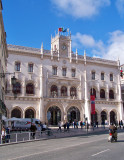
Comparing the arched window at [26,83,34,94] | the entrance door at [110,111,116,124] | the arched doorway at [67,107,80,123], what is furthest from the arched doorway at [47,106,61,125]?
the entrance door at [110,111,116,124]

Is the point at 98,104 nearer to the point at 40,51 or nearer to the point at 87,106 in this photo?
the point at 87,106

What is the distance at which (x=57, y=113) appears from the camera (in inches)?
1766

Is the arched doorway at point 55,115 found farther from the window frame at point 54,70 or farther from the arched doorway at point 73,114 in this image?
the window frame at point 54,70

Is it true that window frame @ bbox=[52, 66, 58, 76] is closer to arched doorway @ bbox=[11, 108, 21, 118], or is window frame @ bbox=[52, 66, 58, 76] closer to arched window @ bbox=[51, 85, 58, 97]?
arched window @ bbox=[51, 85, 58, 97]

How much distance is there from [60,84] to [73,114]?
703 cm

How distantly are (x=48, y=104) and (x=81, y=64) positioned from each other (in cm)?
1232

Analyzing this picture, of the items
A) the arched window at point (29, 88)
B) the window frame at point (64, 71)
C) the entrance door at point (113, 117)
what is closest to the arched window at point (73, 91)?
the window frame at point (64, 71)

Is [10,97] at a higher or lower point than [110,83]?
lower

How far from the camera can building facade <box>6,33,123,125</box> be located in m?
42.3

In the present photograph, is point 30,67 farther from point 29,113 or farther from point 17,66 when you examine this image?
point 29,113

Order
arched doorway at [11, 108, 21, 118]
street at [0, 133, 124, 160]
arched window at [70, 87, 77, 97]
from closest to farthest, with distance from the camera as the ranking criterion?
street at [0, 133, 124, 160]
arched doorway at [11, 108, 21, 118]
arched window at [70, 87, 77, 97]

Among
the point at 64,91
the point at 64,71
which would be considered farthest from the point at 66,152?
the point at 64,71

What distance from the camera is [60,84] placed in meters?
45.8

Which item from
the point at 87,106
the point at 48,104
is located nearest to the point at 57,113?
the point at 48,104
